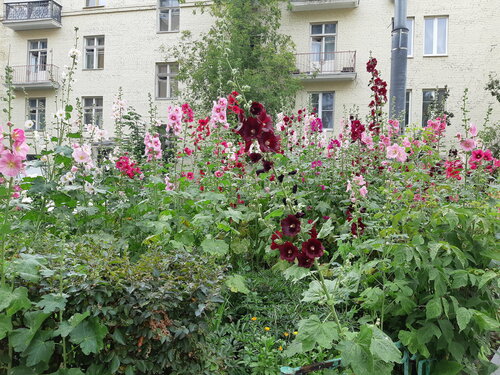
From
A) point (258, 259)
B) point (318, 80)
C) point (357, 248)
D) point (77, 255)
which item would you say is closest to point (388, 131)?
point (258, 259)

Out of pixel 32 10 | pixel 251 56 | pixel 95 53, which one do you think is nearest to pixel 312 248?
pixel 251 56

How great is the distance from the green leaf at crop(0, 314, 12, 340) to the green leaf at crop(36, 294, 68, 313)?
13cm

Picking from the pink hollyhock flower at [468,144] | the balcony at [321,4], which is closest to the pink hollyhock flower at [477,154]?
the pink hollyhock flower at [468,144]

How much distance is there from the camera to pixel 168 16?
2231 cm

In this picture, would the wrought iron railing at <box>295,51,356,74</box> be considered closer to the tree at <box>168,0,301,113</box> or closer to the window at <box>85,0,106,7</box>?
the tree at <box>168,0,301,113</box>

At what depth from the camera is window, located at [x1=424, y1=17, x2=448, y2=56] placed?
19.3m

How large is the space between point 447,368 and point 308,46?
19577 millimetres

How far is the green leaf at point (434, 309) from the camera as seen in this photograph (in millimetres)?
2465

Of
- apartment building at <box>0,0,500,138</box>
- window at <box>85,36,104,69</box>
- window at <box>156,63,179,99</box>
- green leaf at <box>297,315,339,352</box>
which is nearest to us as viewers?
green leaf at <box>297,315,339,352</box>

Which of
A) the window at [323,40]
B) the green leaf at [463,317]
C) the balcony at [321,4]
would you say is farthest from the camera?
the window at [323,40]

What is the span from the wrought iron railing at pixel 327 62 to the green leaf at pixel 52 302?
1880 centimetres

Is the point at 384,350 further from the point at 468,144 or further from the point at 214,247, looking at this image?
the point at 468,144

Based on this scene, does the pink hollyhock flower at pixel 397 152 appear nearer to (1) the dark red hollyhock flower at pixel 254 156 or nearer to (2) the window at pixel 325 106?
(1) the dark red hollyhock flower at pixel 254 156

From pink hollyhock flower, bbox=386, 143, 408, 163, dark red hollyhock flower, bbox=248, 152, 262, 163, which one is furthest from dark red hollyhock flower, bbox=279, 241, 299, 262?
pink hollyhock flower, bbox=386, 143, 408, 163
